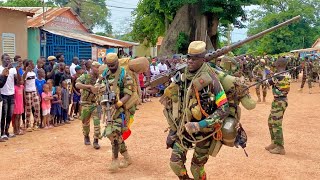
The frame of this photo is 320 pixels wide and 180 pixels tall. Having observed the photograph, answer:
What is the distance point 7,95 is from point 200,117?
5332 millimetres

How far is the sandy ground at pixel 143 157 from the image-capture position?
251 inches

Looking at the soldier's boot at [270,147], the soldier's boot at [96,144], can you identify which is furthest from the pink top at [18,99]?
the soldier's boot at [270,147]

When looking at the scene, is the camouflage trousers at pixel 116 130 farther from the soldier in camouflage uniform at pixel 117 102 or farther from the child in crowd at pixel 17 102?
the child in crowd at pixel 17 102

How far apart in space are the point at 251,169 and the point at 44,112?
5437 mm

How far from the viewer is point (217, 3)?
25844 mm

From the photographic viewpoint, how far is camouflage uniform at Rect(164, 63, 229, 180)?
451 centimetres

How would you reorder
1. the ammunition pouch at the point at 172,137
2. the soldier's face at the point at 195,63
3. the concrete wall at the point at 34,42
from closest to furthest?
the soldier's face at the point at 195,63 → the ammunition pouch at the point at 172,137 → the concrete wall at the point at 34,42

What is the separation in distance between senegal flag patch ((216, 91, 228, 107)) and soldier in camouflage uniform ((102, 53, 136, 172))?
6.79ft

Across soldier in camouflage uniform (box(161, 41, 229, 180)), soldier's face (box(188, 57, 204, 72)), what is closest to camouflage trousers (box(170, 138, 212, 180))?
soldier in camouflage uniform (box(161, 41, 229, 180))

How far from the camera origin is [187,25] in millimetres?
26875

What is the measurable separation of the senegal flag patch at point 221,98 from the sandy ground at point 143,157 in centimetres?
206

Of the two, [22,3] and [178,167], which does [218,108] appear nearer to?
[178,167]

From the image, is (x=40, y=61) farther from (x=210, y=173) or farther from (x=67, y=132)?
(x=210, y=173)

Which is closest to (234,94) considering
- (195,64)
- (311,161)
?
(195,64)
